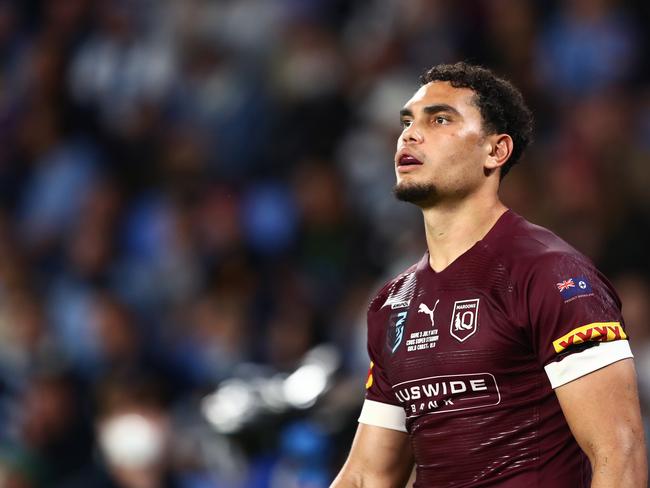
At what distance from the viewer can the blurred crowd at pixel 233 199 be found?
632cm

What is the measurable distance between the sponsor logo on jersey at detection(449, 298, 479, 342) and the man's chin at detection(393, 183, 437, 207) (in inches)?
14.0

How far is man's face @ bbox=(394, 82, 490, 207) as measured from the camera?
143 inches

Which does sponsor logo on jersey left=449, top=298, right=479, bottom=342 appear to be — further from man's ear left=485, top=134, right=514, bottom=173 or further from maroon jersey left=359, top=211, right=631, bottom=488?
man's ear left=485, top=134, right=514, bottom=173

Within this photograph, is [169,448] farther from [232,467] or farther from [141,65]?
[141,65]

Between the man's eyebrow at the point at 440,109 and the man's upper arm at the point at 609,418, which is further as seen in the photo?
the man's eyebrow at the point at 440,109

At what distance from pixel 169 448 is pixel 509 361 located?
10.5ft

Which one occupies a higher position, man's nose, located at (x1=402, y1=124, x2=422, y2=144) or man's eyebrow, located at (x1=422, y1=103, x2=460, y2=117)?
man's eyebrow, located at (x1=422, y1=103, x2=460, y2=117)

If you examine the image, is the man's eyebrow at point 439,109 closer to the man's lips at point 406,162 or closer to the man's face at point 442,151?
the man's face at point 442,151

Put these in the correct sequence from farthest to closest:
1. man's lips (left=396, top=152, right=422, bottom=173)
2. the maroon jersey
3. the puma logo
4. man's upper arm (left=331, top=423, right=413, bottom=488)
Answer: man's upper arm (left=331, top=423, right=413, bottom=488) < man's lips (left=396, top=152, right=422, bottom=173) < the puma logo < the maroon jersey

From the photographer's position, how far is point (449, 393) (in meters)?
3.41

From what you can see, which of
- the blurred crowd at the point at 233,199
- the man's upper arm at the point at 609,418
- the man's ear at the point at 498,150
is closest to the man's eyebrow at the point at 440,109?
the man's ear at the point at 498,150

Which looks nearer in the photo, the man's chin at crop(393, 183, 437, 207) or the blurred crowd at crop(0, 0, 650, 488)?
the man's chin at crop(393, 183, 437, 207)

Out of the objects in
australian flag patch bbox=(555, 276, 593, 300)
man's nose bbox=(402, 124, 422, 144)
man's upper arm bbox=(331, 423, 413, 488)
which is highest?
man's nose bbox=(402, 124, 422, 144)

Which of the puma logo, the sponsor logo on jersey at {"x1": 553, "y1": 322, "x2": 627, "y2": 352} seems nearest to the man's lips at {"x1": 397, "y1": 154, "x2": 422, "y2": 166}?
the puma logo
